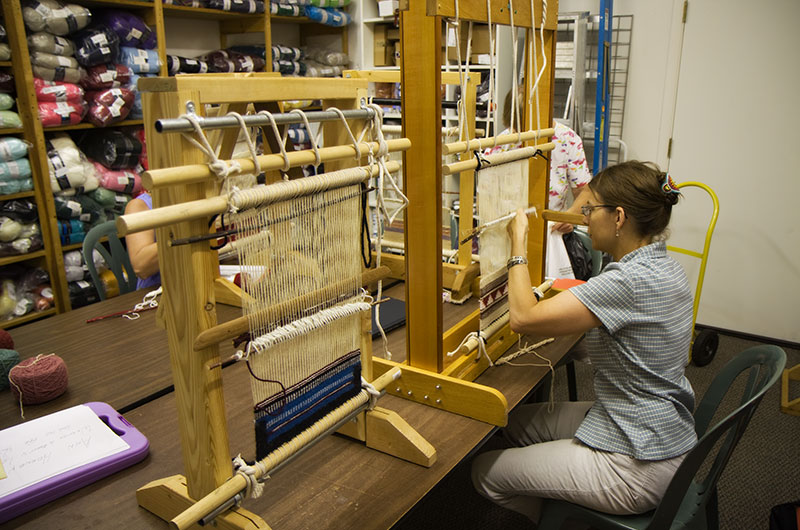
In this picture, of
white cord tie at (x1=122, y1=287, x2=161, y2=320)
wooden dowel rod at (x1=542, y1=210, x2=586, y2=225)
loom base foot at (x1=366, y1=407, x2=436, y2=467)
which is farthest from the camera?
white cord tie at (x1=122, y1=287, x2=161, y2=320)

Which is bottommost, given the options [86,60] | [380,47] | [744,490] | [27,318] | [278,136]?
[744,490]

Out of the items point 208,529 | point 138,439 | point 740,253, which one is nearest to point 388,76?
point 138,439

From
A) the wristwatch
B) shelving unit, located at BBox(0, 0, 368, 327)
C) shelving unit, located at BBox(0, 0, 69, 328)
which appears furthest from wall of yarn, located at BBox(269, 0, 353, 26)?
the wristwatch

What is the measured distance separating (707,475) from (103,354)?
1.58 m

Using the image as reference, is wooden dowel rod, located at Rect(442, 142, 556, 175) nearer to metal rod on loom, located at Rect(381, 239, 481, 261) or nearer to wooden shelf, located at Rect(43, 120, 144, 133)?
metal rod on loom, located at Rect(381, 239, 481, 261)

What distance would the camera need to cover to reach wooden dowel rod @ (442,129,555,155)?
54.2 inches

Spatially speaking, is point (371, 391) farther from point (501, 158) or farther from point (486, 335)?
point (501, 158)

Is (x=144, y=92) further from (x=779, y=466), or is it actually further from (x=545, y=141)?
(x=779, y=466)

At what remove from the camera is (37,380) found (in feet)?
4.56

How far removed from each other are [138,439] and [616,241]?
117 cm

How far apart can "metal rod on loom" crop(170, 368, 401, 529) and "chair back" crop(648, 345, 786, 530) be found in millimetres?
673

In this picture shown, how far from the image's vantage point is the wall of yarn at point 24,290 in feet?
9.89

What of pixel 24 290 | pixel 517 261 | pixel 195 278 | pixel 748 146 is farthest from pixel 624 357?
pixel 24 290

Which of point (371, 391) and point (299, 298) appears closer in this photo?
point (299, 298)
